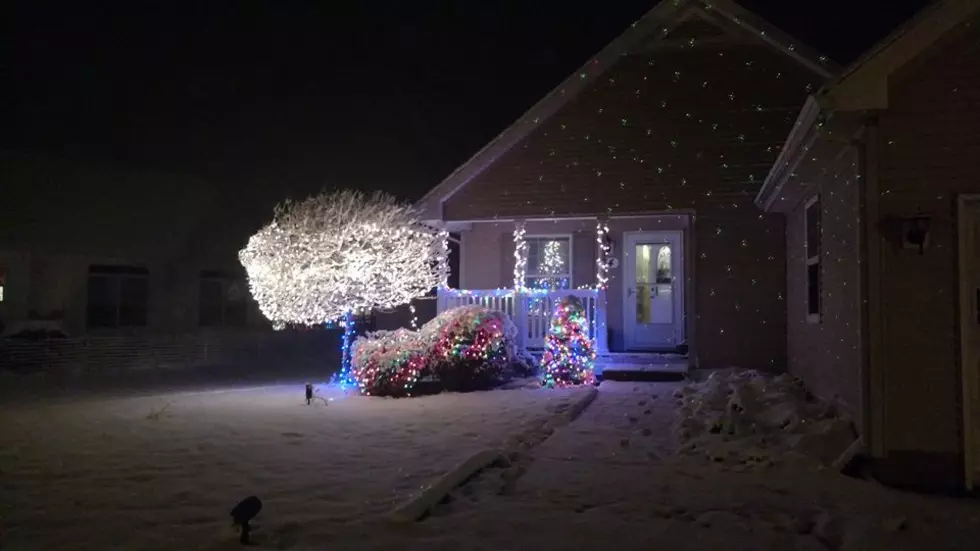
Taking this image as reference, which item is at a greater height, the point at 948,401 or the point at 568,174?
the point at 568,174

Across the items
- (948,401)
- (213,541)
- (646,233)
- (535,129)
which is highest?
(535,129)

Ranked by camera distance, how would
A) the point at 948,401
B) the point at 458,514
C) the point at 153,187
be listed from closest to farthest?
the point at 458,514 → the point at 948,401 → the point at 153,187

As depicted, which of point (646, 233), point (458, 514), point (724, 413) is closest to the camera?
point (458, 514)

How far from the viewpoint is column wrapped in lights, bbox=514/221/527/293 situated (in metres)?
15.1

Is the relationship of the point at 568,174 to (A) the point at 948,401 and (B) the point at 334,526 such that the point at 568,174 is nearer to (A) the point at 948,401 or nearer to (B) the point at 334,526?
(A) the point at 948,401

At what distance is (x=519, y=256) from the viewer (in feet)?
51.2

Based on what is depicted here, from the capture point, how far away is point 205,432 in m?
9.02

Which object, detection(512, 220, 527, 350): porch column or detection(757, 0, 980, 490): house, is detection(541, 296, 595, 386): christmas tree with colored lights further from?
detection(757, 0, 980, 490): house

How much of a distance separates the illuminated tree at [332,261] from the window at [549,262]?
2569 millimetres

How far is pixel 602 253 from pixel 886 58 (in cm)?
905

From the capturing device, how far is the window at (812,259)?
390 inches

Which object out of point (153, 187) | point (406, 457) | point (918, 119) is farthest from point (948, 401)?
point (153, 187)

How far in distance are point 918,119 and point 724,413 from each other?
147 inches

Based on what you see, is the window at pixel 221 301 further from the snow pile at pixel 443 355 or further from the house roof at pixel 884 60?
the house roof at pixel 884 60
